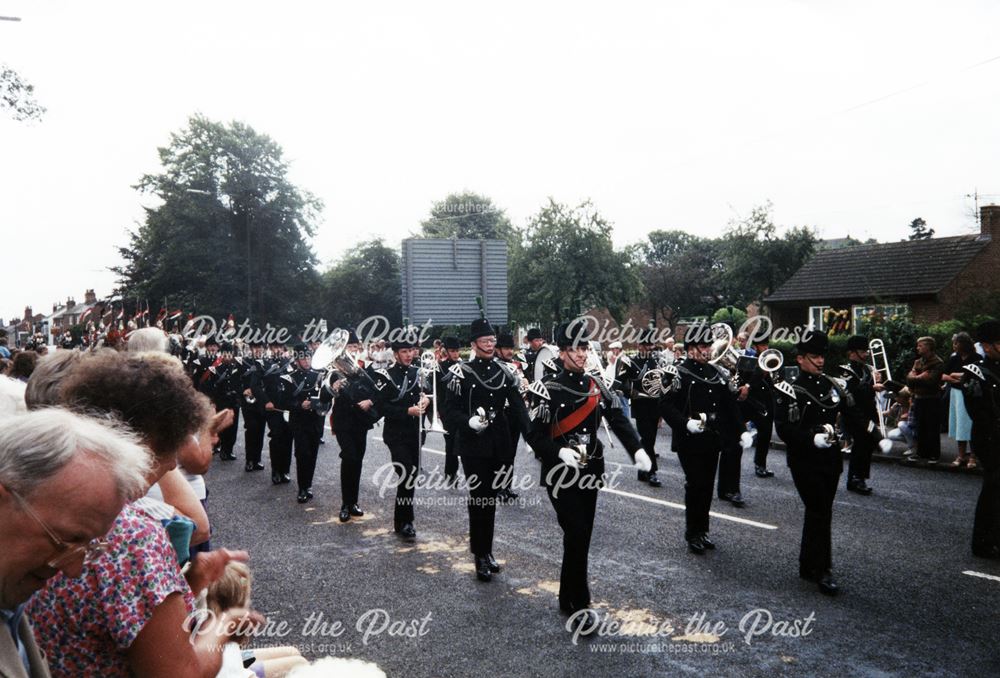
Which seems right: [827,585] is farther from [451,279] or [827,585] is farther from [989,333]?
[451,279]

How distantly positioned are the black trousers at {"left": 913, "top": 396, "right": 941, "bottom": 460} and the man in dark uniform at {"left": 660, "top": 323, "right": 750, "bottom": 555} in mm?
4839

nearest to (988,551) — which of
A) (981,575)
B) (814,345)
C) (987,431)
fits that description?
(981,575)

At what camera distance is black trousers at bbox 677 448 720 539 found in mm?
6910

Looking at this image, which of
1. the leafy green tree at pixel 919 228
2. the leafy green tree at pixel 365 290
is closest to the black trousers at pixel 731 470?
the leafy green tree at pixel 365 290

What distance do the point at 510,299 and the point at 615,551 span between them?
115 ft

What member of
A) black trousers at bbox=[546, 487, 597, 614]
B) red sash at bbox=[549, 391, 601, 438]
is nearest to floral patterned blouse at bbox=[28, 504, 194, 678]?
black trousers at bbox=[546, 487, 597, 614]

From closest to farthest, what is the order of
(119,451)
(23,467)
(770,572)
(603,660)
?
(23,467), (119,451), (603,660), (770,572)

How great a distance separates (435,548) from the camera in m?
7.27

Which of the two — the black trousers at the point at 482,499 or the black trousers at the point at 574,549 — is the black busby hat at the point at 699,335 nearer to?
the black trousers at the point at 482,499

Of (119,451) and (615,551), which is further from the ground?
(119,451)

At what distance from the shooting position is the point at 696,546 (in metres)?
6.82

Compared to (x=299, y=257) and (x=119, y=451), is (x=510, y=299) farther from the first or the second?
(x=119, y=451)

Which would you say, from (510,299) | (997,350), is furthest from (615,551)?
(510,299)

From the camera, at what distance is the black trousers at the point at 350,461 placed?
8664 millimetres
